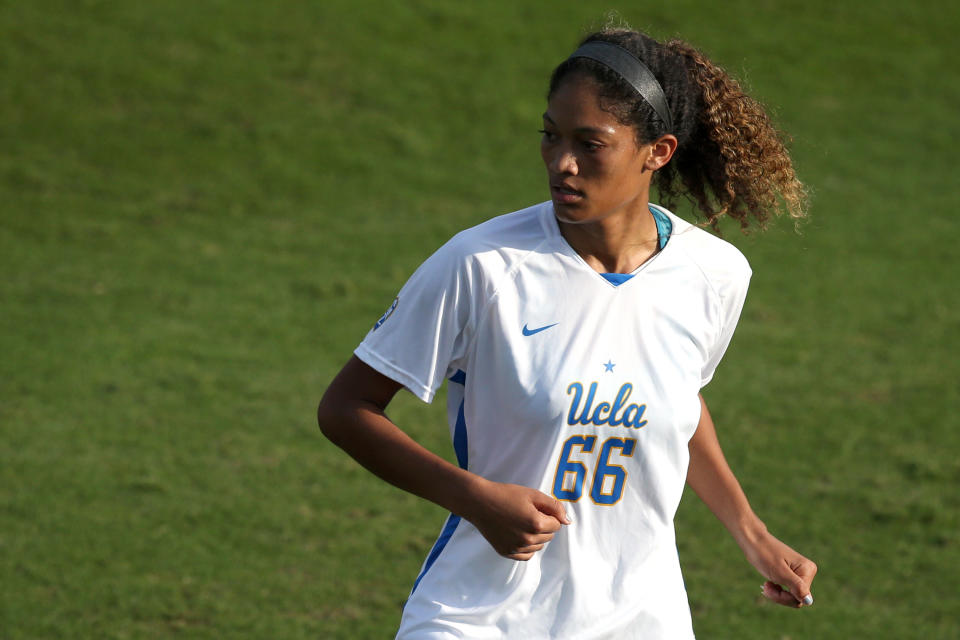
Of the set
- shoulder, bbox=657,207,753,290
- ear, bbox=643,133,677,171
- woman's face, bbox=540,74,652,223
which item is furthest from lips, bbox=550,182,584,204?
shoulder, bbox=657,207,753,290

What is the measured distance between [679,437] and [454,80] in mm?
10854

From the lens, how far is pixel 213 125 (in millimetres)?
11609

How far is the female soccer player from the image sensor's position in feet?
7.89

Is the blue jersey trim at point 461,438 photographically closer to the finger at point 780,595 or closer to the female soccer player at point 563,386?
the female soccer player at point 563,386

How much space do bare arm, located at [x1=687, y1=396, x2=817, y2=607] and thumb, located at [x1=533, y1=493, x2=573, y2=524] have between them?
0.59 meters

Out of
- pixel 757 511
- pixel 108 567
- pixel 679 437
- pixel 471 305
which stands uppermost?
pixel 471 305

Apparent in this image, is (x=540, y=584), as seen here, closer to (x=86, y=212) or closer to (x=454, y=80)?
(x=86, y=212)

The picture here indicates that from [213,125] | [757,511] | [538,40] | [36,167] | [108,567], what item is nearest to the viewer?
[108,567]

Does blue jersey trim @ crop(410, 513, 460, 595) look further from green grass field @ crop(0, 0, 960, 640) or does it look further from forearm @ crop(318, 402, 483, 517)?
green grass field @ crop(0, 0, 960, 640)

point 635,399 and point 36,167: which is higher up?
point 635,399

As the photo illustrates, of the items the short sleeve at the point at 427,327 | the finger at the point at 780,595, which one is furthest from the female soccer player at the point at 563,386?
the finger at the point at 780,595

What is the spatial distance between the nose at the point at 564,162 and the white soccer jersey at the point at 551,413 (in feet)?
0.52

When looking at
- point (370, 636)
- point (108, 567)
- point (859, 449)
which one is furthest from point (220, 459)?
point (859, 449)

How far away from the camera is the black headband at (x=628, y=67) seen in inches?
98.3
